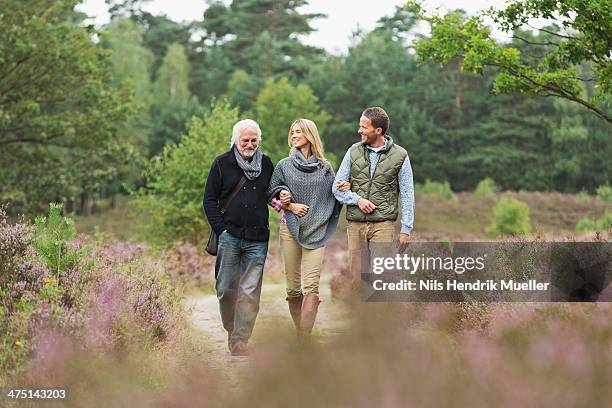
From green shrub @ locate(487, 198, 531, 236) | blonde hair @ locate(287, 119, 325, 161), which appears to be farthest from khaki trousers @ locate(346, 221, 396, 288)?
green shrub @ locate(487, 198, 531, 236)

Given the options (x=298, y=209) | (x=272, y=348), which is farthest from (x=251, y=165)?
(x=272, y=348)

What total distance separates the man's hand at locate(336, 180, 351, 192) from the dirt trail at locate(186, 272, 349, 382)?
1.01 metres

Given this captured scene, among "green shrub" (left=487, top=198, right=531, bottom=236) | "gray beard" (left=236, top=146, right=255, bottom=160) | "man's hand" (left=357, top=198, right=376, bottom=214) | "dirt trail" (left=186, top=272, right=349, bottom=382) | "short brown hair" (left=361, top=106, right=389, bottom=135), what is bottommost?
"green shrub" (left=487, top=198, right=531, bottom=236)

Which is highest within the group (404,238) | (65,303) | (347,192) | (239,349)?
(347,192)

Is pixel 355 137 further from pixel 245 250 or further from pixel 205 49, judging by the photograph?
pixel 245 250

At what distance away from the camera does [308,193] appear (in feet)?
26.1

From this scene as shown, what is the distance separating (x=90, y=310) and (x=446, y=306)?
3.00m

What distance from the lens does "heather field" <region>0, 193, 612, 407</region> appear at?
3.52 metres

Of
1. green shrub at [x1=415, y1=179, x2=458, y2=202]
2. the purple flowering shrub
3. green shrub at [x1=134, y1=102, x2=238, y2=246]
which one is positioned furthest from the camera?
green shrub at [x1=415, y1=179, x2=458, y2=202]

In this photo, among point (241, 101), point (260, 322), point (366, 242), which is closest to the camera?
point (260, 322)

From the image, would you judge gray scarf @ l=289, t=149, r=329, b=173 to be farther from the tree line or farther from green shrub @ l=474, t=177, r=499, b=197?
green shrub @ l=474, t=177, r=499, b=197

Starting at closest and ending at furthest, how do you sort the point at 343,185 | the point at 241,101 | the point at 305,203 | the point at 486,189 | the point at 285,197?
the point at 343,185 → the point at 285,197 → the point at 305,203 → the point at 486,189 → the point at 241,101

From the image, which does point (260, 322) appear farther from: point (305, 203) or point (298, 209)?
point (305, 203)

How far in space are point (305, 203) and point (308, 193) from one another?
0.31 feet
